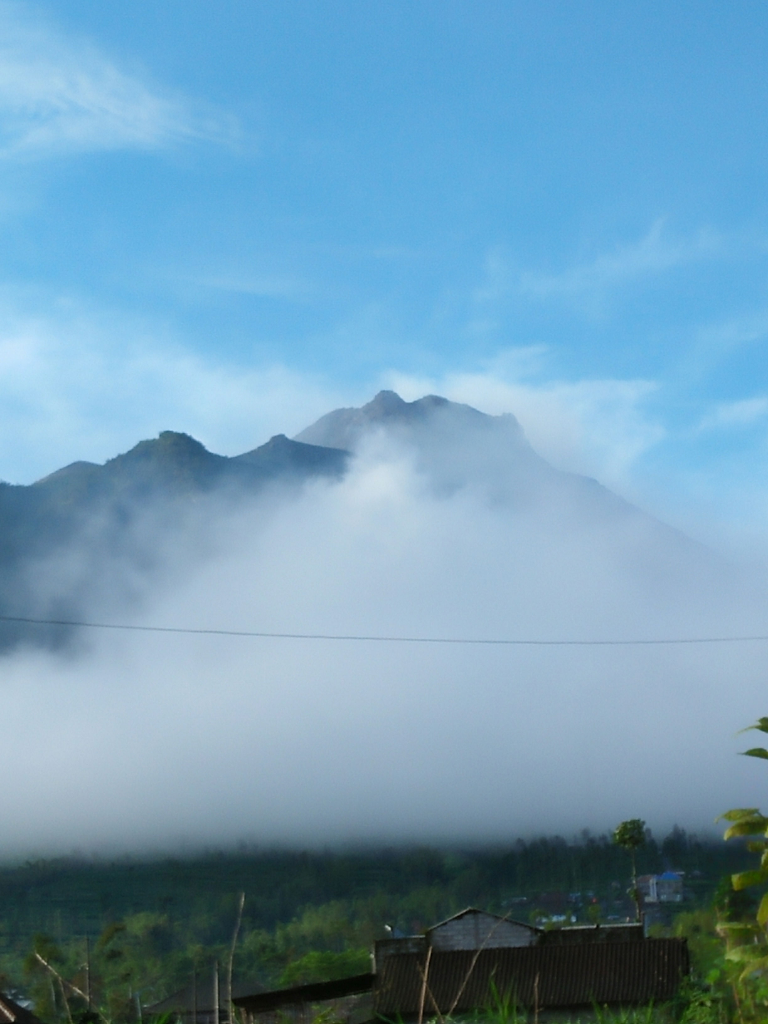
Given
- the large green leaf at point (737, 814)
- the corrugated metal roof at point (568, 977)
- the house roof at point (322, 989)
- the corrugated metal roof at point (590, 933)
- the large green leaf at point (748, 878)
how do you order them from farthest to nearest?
the corrugated metal roof at point (590, 933), the house roof at point (322, 989), the corrugated metal roof at point (568, 977), the large green leaf at point (737, 814), the large green leaf at point (748, 878)

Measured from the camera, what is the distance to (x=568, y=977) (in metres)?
5.64

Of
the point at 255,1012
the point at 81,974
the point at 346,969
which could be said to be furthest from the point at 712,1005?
the point at 346,969

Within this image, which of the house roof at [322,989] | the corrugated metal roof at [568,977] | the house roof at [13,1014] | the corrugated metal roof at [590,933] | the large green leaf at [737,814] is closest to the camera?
the large green leaf at [737,814]

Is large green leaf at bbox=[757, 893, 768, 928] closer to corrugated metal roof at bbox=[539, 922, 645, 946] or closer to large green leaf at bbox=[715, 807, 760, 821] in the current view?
large green leaf at bbox=[715, 807, 760, 821]

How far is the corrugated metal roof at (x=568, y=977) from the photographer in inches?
144

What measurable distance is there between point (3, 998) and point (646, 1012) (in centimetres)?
174

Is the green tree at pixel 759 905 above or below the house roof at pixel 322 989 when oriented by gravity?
above

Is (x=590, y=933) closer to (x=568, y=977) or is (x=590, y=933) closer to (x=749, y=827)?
(x=568, y=977)

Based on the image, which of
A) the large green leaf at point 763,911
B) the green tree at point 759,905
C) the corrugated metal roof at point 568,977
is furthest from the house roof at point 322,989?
the large green leaf at point 763,911

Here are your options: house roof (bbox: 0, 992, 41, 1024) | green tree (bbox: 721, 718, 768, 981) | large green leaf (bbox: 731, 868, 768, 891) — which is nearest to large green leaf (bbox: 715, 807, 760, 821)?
green tree (bbox: 721, 718, 768, 981)

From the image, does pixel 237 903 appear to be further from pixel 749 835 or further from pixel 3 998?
pixel 749 835

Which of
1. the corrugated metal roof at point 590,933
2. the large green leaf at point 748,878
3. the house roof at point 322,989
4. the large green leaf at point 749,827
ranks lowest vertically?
the corrugated metal roof at point 590,933

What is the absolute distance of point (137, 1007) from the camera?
357 cm

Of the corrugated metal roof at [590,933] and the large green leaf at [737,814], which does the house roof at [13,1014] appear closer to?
the large green leaf at [737,814]
